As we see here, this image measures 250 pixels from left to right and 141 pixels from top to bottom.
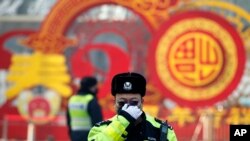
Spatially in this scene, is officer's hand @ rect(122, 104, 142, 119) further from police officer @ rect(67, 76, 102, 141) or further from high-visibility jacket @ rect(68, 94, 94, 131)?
high-visibility jacket @ rect(68, 94, 94, 131)

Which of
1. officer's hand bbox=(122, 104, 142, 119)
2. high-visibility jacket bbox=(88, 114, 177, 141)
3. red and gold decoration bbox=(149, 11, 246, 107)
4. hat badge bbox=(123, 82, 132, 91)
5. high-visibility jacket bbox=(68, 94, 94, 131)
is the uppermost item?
red and gold decoration bbox=(149, 11, 246, 107)

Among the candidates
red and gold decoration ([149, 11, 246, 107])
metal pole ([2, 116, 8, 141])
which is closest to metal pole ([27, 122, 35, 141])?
metal pole ([2, 116, 8, 141])

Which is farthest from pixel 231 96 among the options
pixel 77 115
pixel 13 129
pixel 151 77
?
pixel 77 115

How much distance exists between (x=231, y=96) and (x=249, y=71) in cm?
68

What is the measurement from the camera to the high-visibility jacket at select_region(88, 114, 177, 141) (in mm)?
3846

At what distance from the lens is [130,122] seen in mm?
3836

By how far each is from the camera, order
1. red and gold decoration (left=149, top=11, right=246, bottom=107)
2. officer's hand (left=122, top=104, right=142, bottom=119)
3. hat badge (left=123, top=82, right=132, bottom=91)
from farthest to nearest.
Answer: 1. red and gold decoration (left=149, top=11, right=246, bottom=107)
2. hat badge (left=123, top=82, right=132, bottom=91)
3. officer's hand (left=122, top=104, right=142, bottom=119)

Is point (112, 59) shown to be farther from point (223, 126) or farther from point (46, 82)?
point (223, 126)

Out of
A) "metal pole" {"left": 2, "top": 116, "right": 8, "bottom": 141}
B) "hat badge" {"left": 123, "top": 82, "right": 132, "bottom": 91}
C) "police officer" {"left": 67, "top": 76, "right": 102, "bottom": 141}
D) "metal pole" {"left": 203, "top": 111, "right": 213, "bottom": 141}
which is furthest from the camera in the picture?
"metal pole" {"left": 2, "top": 116, "right": 8, "bottom": 141}

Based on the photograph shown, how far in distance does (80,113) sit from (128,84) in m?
5.09

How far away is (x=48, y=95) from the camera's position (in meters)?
16.1

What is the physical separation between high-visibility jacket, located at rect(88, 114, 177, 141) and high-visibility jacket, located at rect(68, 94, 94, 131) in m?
4.97

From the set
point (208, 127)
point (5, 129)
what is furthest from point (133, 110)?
point (5, 129)

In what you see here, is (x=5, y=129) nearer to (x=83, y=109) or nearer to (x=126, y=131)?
(x=83, y=109)
